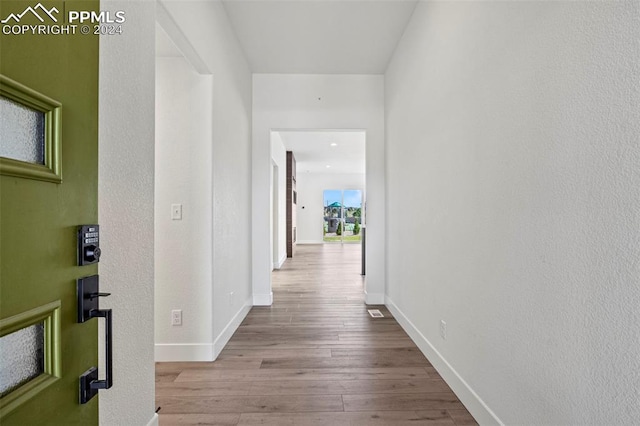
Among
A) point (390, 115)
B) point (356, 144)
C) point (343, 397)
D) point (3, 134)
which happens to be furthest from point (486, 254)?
point (356, 144)

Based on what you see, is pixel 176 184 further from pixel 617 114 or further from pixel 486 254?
pixel 617 114

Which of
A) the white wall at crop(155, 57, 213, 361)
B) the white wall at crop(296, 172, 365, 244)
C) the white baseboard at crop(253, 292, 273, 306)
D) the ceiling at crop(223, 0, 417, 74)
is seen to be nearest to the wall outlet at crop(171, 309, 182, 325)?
the white wall at crop(155, 57, 213, 361)

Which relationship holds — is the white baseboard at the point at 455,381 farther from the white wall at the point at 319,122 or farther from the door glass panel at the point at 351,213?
the door glass panel at the point at 351,213

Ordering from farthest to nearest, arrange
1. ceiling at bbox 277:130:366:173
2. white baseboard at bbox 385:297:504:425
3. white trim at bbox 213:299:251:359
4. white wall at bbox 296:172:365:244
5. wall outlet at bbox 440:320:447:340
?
white wall at bbox 296:172:365:244 < ceiling at bbox 277:130:366:173 < white trim at bbox 213:299:251:359 < wall outlet at bbox 440:320:447:340 < white baseboard at bbox 385:297:504:425

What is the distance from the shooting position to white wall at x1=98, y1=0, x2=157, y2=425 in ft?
3.97

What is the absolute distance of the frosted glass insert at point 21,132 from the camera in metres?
0.68

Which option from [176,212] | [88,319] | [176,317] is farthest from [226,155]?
[88,319]

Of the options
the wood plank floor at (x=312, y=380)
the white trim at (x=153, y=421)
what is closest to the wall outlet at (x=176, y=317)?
the wood plank floor at (x=312, y=380)

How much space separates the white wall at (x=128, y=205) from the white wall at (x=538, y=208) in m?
1.66

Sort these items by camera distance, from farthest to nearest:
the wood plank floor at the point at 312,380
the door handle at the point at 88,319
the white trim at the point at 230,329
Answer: the white trim at the point at 230,329
the wood plank floor at the point at 312,380
the door handle at the point at 88,319

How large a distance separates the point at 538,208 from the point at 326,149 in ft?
23.6

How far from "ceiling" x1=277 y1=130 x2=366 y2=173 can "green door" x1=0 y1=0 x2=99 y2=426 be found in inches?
175

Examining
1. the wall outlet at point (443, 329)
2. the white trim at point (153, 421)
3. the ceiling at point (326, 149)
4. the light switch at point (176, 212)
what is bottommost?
the white trim at point (153, 421)

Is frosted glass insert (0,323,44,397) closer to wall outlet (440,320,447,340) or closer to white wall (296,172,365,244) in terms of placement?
wall outlet (440,320,447,340)
